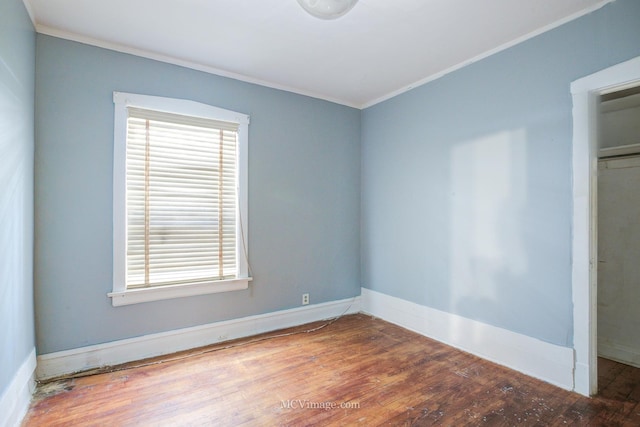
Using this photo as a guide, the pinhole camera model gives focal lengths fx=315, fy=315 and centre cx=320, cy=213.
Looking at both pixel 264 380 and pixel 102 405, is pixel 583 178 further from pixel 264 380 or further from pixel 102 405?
pixel 102 405

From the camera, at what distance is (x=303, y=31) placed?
2.45 metres

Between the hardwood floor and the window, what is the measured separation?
0.68m

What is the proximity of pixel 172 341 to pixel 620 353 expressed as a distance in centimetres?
396

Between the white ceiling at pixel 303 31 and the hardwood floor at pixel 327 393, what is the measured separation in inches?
105

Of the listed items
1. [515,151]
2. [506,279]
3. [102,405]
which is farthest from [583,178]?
[102,405]

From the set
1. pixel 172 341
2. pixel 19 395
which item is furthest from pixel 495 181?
pixel 19 395

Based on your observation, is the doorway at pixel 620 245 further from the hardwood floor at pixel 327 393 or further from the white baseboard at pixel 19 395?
the white baseboard at pixel 19 395

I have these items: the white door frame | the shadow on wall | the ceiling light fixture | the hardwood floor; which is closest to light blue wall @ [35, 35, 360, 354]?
the hardwood floor

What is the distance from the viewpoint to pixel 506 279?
2.67m

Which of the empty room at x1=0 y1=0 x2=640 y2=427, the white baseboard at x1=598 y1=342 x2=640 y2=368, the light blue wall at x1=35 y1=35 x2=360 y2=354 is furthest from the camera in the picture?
the white baseboard at x1=598 y1=342 x2=640 y2=368

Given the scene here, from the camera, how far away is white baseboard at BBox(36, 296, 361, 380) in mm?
2459

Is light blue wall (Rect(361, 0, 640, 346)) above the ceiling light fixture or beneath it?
beneath

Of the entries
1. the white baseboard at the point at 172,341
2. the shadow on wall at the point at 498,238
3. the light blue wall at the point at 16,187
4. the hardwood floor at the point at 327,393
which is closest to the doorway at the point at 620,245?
the hardwood floor at the point at 327,393

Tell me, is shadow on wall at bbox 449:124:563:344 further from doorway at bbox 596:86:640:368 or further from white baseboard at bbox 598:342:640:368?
white baseboard at bbox 598:342:640:368
